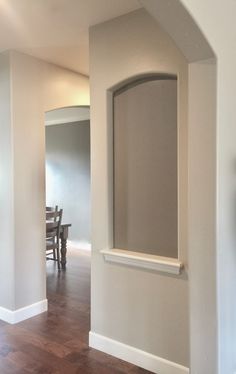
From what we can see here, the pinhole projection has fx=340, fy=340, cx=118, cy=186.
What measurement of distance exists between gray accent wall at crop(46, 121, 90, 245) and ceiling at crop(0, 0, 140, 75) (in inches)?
136

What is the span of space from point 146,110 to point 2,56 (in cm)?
175

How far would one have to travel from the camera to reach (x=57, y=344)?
2.94 metres

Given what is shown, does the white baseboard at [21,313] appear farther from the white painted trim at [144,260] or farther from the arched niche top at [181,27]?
the arched niche top at [181,27]

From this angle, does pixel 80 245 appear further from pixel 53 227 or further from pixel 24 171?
pixel 24 171

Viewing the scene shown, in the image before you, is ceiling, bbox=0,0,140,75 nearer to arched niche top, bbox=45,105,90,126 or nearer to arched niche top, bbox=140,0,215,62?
arched niche top, bbox=140,0,215,62

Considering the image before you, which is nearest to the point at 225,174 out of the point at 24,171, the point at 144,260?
the point at 144,260

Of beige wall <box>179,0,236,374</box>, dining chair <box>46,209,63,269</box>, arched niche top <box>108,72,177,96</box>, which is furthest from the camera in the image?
dining chair <box>46,209,63,269</box>

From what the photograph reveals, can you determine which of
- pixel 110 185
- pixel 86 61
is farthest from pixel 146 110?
pixel 86 61

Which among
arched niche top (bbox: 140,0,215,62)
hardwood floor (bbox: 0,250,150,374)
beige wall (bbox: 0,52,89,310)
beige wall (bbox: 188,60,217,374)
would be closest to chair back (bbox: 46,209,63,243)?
hardwood floor (bbox: 0,250,150,374)

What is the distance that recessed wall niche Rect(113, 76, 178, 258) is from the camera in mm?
2488

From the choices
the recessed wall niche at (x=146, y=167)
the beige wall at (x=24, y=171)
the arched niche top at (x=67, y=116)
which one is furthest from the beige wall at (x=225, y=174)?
the arched niche top at (x=67, y=116)

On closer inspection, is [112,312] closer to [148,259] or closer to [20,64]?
[148,259]

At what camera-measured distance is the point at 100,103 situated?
2.80 meters

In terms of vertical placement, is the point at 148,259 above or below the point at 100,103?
below
